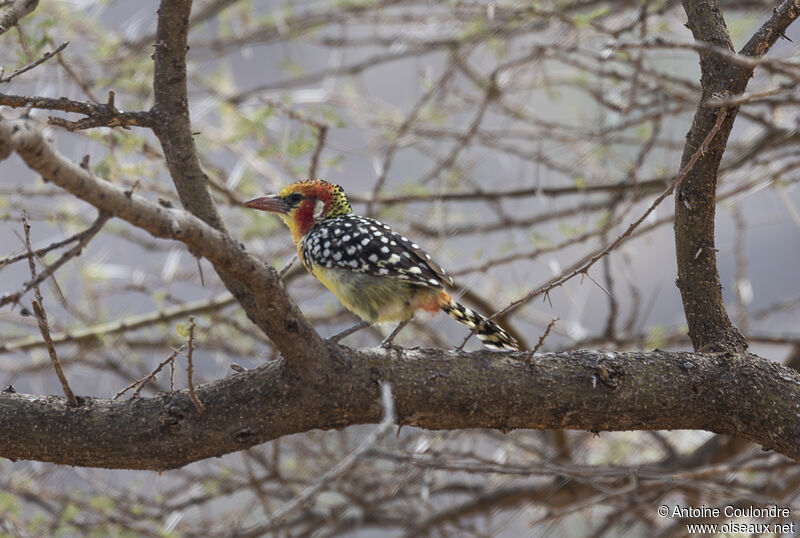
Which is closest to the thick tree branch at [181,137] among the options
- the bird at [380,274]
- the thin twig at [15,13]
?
the thin twig at [15,13]

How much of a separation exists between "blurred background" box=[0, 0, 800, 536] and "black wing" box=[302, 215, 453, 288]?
1.61 ft

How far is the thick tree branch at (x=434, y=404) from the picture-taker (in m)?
1.99

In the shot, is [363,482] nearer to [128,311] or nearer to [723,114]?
[128,311]

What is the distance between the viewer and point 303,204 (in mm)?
3281

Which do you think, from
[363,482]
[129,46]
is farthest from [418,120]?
[363,482]

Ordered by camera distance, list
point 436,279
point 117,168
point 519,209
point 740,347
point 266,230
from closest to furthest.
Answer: point 740,347 < point 436,279 < point 117,168 < point 266,230 < point 519,209

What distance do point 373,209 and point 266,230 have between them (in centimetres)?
61

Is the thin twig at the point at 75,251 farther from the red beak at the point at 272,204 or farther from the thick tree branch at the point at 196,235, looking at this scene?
the red beak at the point at 272,204

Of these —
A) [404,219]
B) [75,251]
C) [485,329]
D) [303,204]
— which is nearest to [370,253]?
[485,329]

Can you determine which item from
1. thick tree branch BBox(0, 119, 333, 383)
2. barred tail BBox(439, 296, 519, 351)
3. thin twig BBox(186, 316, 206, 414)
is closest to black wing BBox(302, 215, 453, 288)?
barred tail BBox(439, 296, 519, 351)

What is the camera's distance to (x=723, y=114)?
1942 millimetres

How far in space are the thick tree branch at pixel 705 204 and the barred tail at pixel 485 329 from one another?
1.84 ft

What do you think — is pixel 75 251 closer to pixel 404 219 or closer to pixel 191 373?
pixel 191 373

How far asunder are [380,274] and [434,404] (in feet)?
2.49
